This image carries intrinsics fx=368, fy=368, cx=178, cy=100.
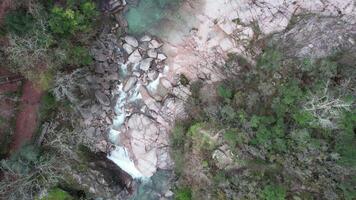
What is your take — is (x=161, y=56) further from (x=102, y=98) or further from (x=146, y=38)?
(x=102, y=98)

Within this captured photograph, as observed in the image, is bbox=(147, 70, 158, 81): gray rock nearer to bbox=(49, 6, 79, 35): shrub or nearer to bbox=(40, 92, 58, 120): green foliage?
bbox=(49, 6, 79, 35): shrub

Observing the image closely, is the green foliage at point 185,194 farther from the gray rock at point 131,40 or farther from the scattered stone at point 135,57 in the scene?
the gray rock at point 131,40

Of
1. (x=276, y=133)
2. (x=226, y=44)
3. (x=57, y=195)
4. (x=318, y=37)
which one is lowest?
(x=57, y=195)

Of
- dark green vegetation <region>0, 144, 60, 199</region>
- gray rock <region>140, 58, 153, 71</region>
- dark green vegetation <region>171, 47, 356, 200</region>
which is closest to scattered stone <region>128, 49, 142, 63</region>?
gray rock <region>140, 58, 153, 71</region>

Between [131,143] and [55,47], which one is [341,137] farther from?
[55,47]

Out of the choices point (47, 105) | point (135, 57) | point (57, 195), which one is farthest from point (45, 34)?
point (57, 195)

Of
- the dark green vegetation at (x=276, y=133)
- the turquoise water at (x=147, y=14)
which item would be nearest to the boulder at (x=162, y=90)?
the dark green vegetation at (x=276, y=133)
